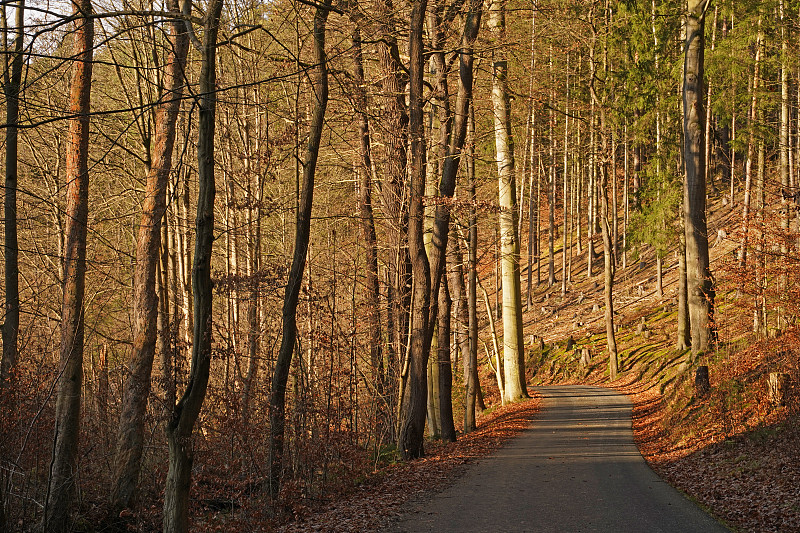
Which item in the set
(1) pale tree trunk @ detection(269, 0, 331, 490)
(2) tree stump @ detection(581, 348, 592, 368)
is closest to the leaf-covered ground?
(1) pale tree trunk @ detection(269, 0, 331, 490)

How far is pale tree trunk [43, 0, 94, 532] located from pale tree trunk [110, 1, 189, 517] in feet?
2.99

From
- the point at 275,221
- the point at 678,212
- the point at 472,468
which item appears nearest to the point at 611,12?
the point at 678,212

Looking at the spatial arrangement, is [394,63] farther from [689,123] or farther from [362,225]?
[689,123]

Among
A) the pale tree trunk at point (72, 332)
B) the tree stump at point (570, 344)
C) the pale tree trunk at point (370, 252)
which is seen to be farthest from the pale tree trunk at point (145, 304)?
the tree stump at point (570, 344)

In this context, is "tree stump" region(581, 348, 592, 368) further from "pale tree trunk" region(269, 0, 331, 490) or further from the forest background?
"pale tree trunk" region(269, 0, 331, 490)

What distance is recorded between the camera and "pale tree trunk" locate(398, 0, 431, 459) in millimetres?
12320

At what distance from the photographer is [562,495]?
29.9 feet

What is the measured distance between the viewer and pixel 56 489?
882 cm

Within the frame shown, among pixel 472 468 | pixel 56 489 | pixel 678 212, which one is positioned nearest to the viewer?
pixel 56 489

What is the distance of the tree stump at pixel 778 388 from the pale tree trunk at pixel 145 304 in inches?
404

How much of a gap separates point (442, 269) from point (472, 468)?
3.90 meters

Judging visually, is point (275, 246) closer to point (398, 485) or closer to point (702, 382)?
point (398, 485)

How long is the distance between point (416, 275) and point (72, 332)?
19.5 ft

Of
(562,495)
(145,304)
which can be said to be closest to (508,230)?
(562,495)
